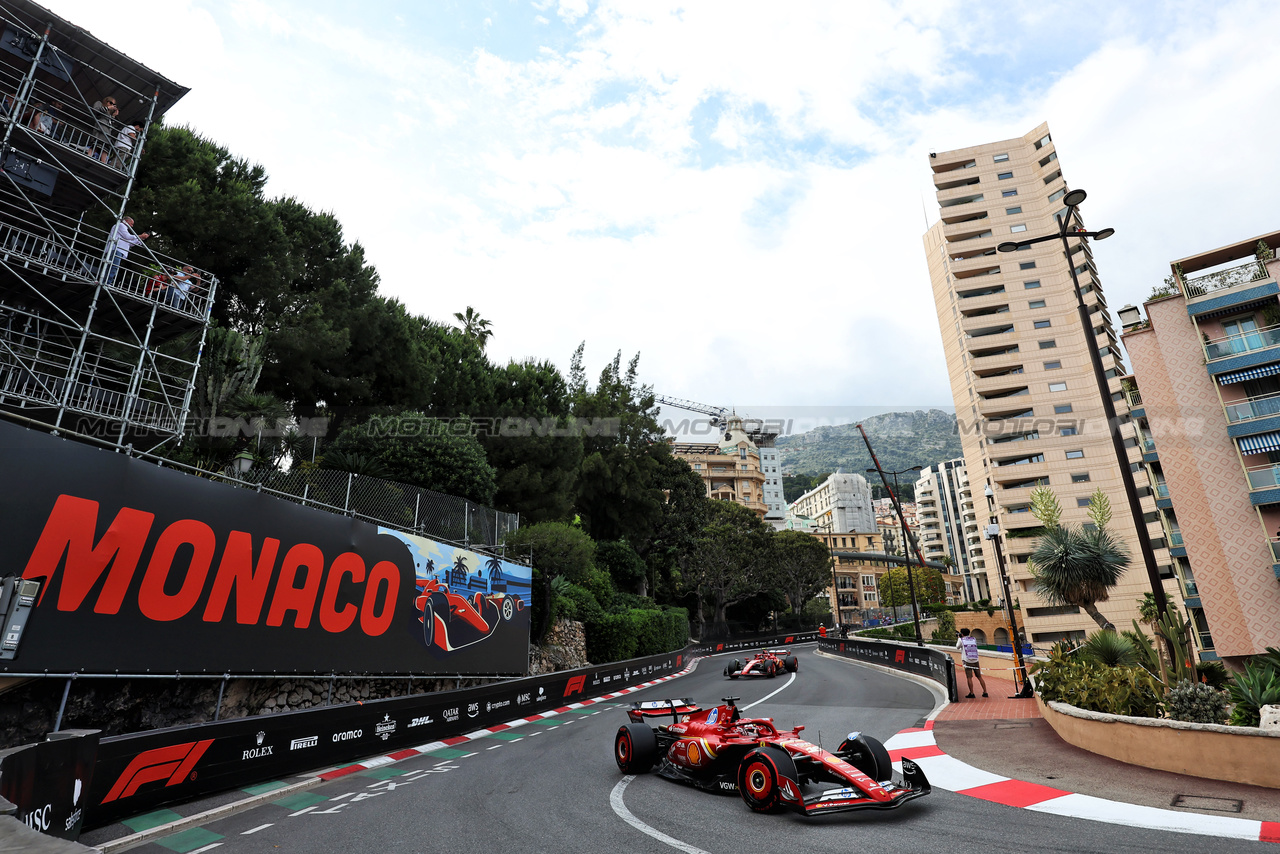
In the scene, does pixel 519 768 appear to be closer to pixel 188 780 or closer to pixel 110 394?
pixel 188 780

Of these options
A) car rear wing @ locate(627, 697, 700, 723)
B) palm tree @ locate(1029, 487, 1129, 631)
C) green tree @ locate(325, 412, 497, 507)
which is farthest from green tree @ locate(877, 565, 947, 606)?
car rear wing @ locate(627, 697, 700, 723)

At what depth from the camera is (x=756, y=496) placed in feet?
346

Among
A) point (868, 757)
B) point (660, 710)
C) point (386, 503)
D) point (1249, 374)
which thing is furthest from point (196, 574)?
point (1249, 374)

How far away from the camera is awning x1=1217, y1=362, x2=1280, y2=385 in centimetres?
2392

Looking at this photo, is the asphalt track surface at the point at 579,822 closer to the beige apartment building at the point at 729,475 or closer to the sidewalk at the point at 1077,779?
the sidewalk at the point at 1077,779

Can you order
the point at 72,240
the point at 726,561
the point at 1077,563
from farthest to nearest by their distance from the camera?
the point at 726,561
the point at 1077,563
the point at 72,240

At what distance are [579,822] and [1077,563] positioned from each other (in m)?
23.4

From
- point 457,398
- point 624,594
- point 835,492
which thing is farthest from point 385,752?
point 835,492

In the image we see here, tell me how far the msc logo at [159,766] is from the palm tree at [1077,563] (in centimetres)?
2576

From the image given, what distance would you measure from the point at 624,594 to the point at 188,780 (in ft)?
92.0

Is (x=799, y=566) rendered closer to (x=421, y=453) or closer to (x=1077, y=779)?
(x=421, y=453)

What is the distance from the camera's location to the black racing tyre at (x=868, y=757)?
23.0ft

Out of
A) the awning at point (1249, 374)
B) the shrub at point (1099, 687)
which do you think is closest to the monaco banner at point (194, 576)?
the shrub at point (1099, 687)

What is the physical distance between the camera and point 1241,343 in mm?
24438
